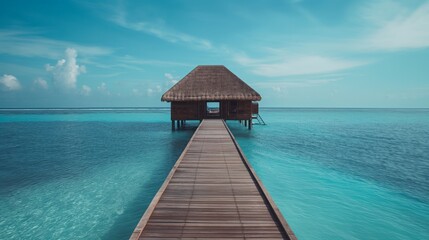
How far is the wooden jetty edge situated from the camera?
3.23 meters

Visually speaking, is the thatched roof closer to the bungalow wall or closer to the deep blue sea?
the bungalow wall

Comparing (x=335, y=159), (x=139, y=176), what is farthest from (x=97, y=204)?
(x=335, y=159)

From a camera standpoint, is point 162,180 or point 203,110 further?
point 203,110

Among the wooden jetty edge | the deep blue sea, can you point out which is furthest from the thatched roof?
the wooden jetty edge

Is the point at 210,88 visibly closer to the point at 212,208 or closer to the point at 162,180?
the point at 162,180

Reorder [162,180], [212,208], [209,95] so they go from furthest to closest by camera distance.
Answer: [209,95], [162,180], [212,208]

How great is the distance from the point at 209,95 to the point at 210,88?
1028mm

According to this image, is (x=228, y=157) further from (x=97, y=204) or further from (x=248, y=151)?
(x=248, y=151)

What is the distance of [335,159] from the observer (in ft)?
44.0

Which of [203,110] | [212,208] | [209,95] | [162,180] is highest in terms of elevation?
[209,95]

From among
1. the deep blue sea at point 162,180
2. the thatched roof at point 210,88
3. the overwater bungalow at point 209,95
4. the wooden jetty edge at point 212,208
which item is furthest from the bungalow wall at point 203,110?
the wooden jetty edge at point 212,208

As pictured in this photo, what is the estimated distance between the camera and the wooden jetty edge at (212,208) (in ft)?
10.6

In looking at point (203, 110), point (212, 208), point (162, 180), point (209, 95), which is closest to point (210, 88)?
point (209, 95)

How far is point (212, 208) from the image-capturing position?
3.96 metres
